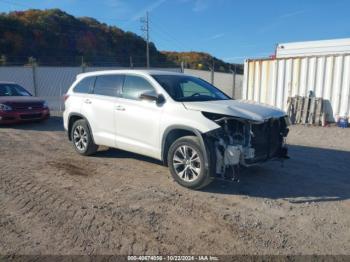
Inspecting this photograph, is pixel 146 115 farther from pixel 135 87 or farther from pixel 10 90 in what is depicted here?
pixel 10 90

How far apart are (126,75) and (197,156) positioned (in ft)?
7.68

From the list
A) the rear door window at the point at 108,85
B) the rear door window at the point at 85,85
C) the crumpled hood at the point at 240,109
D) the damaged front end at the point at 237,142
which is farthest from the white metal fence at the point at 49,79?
the damaged front end at the point at 237,142

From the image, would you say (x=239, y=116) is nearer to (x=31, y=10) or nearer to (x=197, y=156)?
(x=197, y=156)

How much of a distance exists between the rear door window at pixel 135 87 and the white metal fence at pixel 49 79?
460 inches

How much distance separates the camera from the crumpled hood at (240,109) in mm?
4754

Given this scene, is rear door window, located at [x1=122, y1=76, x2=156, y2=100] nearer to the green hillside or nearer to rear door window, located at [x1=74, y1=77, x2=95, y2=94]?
rear door window, located at [x1=74, y1=77, x2=95, y2=94]

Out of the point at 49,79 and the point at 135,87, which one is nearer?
the point at 135,87

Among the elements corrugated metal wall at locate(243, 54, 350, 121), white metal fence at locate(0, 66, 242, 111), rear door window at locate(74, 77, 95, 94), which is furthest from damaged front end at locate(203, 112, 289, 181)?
white metal fence at locate(0, 66, 242, 111)

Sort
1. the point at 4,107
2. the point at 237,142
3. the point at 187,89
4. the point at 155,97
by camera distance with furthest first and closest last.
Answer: the point at 4,107 < the point at 187,89 < the point at 155,97 < the point at 237,142

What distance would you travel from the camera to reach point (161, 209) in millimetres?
4289

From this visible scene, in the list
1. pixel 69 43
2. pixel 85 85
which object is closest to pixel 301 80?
pixel 85 85

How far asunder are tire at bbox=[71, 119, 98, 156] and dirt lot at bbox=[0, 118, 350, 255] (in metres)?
0.22

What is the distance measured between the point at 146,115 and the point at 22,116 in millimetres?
7063

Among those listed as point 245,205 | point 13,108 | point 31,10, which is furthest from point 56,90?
point 31,10
